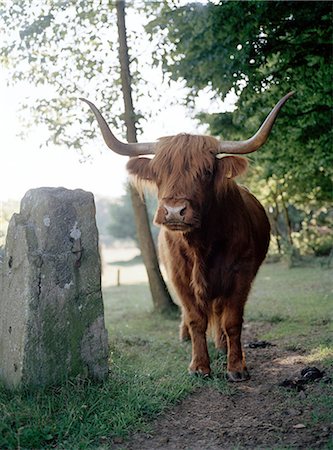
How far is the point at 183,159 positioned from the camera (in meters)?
5.05

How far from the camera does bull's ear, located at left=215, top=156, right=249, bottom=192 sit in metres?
5.27

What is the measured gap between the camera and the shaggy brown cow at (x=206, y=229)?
5023 millimetres

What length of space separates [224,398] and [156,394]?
0.63m

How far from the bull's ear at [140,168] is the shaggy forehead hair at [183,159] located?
172 millimetres

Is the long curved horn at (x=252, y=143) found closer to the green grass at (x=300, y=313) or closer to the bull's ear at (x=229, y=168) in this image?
the bull's ear at (x=229, y=168)

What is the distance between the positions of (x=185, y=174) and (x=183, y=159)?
0.52 feet

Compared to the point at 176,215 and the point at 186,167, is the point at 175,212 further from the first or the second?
the point at 186,167

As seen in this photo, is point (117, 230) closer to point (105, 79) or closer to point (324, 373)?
point (105, 79)

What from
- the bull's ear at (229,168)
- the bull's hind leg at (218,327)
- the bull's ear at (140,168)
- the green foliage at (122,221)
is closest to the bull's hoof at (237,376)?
the bull's hind leg at (218,327)

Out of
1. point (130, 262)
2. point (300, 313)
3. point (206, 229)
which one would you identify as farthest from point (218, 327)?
point (130, 262)

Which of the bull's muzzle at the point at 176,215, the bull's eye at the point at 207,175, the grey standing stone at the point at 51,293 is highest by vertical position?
the bull's eye at the point at 207,175

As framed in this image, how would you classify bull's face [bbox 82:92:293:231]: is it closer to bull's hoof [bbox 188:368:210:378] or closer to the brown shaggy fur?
the brown shaggy fur

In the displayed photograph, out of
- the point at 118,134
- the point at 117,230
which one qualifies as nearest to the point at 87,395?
the point at 118,134

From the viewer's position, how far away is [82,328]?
14.9 feet
